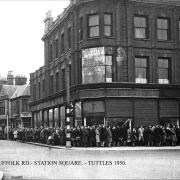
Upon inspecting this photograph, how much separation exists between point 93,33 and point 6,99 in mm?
46121

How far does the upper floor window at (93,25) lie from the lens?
33.3 metres

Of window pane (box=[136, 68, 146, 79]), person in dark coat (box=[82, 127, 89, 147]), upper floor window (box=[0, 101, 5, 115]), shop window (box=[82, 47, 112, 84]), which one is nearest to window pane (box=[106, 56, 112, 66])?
shop window (box=[82, 47, 112, 84])

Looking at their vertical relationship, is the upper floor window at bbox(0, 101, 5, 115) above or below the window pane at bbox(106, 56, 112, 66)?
below

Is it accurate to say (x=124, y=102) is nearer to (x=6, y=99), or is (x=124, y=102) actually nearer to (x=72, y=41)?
(x=72, y=41)

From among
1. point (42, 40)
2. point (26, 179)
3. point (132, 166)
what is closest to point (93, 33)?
point (42, 40)

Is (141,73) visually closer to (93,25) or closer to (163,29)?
(163,29)

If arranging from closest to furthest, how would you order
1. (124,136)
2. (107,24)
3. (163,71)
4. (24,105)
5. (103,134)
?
(103,134), (124,136), (107,24), (163,71), (24,105)

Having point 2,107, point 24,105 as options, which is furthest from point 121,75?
point 2,107

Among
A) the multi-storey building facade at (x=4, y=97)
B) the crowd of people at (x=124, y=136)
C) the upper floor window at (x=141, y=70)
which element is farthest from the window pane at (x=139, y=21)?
the multi-storey building facade at (x=4, y=97)

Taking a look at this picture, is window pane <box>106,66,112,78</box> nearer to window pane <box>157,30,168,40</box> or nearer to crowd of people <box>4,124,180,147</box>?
crowd of people <box>4,124,180,147</box>

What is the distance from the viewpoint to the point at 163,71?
3481 centimetres

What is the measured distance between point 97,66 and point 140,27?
16.5 feet

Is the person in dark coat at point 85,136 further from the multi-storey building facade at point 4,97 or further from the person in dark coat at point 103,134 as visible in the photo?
the multi-storey building facade at point 4,97

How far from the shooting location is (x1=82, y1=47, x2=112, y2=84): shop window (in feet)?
107
